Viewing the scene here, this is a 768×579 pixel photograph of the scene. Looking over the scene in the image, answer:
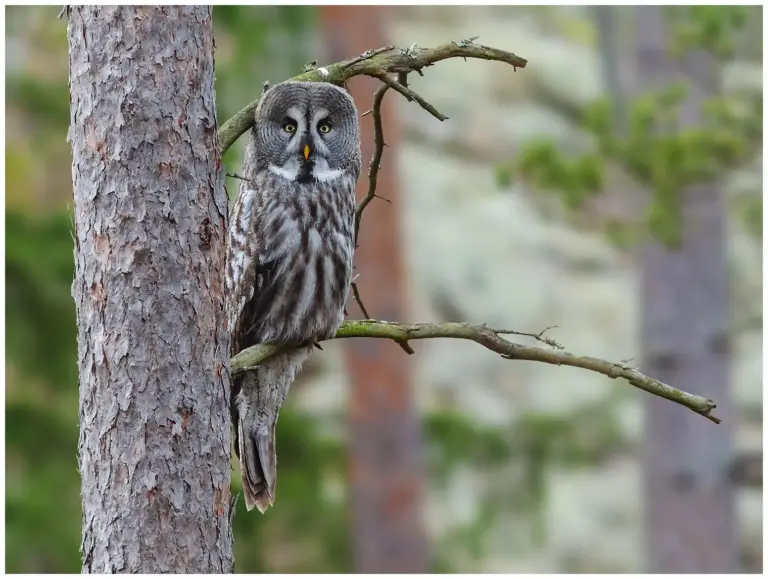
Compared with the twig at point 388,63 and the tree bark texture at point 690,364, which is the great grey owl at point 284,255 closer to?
the twig at point 388,63

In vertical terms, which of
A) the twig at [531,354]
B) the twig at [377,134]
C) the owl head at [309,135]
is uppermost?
the owl head at [309,135]

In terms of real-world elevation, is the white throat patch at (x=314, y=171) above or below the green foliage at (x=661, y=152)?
below

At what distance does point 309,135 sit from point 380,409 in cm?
416

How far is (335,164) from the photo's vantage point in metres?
3.54

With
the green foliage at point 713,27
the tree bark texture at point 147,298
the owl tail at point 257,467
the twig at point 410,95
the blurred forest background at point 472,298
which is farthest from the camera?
the blurred forest background at point 472,298

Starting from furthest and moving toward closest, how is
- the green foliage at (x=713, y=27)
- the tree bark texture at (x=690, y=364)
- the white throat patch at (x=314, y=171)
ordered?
the tree bark texture at (x=690, y=364), the green foliage at (x=713, y=27), the white throat patch at (x=314, y=171)

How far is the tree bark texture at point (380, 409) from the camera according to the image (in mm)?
7277

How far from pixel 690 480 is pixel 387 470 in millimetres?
1985

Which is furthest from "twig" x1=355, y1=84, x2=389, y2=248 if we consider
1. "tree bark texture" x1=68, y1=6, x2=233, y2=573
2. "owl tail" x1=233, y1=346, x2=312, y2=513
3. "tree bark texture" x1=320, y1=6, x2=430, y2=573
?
"tree bark texture" x1=320, y1=6, x2=430, y2=573

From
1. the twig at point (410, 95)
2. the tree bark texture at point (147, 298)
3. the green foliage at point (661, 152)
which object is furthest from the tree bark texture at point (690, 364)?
the tree bark texture at point (147, 298)

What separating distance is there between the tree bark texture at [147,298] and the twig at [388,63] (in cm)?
27

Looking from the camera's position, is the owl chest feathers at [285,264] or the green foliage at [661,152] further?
the green foliage at [661,152]

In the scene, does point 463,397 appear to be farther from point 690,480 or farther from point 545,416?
point 690,480

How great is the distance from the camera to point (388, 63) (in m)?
2.66
